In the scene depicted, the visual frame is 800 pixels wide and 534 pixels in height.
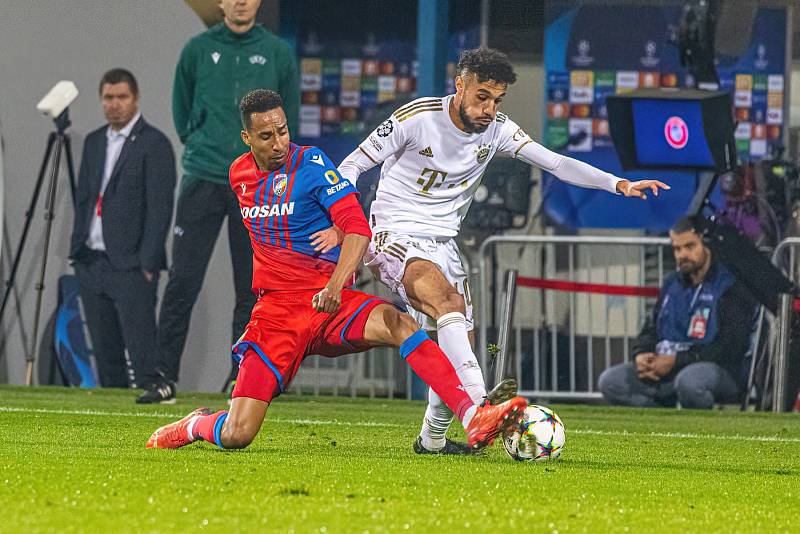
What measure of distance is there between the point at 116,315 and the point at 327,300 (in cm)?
586

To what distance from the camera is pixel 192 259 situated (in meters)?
10.2

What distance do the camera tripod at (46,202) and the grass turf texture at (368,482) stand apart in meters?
3.27

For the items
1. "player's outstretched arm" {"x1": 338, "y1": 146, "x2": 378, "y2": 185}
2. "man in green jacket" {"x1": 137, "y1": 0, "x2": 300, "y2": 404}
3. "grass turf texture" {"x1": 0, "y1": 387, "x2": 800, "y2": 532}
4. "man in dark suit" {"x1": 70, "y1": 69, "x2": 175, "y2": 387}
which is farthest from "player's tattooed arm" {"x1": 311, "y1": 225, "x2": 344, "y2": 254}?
"man in dark suit" {"x1": 70, "y1": 69, "x2": 175, "y2": 387}

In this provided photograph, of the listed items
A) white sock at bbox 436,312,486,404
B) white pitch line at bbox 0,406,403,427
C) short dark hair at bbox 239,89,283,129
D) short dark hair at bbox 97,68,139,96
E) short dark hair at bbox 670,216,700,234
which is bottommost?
white pitch line at bbox 0,406,403,427


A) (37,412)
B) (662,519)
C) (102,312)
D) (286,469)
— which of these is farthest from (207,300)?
(662,519)

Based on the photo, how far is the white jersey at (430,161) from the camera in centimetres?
675

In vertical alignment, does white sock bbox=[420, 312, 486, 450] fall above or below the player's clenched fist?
below

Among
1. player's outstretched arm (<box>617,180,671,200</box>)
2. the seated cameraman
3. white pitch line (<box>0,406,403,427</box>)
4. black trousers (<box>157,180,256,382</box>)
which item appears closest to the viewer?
player's outstretched arm (<box>617,180,671,200</box>)

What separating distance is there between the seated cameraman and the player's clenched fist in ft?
18.4

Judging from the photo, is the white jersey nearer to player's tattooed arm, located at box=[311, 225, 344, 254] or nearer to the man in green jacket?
player's tattooed arm, located at box=[311, 225, 344, 254]

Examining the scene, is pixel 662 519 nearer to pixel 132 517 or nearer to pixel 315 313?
pixel 132 517

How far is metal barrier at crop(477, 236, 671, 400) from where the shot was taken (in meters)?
11.1

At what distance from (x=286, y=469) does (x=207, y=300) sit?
6233 mm

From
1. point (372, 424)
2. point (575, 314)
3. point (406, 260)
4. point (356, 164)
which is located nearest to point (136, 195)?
point (575, 314)
